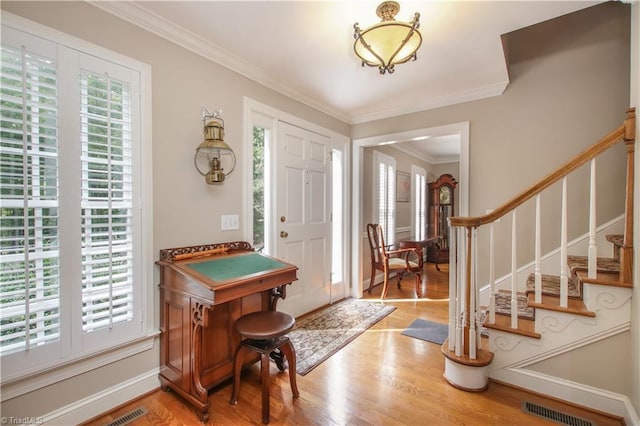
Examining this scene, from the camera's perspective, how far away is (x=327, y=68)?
8.44 ft

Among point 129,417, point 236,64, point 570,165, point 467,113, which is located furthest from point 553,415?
point 236,64

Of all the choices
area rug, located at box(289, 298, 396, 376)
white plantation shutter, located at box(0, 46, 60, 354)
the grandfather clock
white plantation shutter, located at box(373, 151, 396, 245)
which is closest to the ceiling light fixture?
white plantation shutter, located at box(0, 46, 60, 354)

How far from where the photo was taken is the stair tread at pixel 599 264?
1.88m

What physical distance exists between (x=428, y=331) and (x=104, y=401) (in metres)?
2.68

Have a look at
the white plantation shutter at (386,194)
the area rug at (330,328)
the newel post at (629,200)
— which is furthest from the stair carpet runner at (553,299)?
the white plantation shutter at (386,194)

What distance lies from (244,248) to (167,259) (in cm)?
63

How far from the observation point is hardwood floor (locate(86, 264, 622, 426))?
1.71 meters

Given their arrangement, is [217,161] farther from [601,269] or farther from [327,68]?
[601,269]

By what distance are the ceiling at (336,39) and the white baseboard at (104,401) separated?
230cm

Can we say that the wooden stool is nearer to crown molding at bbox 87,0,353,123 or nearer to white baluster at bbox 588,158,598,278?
white baluster at bbox 588,158,598,278

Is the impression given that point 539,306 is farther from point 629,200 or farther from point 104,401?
point 104,401

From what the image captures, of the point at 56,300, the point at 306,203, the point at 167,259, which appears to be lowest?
the point at 56,300

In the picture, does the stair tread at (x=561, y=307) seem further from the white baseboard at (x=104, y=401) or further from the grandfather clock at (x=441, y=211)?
the grandfather clock at (x=441, y=211)

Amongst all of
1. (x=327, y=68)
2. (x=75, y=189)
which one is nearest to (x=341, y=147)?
(x=327, y=68)
